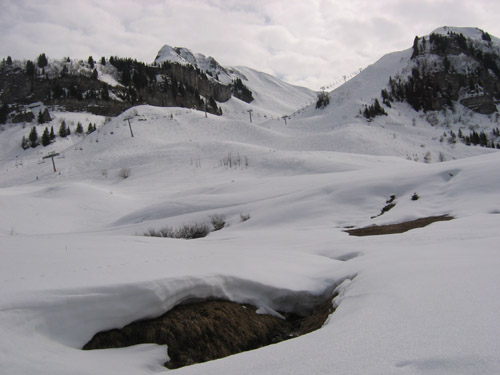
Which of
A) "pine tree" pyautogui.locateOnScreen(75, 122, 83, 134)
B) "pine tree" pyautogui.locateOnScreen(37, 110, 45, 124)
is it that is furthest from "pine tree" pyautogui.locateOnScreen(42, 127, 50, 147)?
"pine tree" pyautogui.locateOnScreen(37, 110, 45, 124)

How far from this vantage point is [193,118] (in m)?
51.8

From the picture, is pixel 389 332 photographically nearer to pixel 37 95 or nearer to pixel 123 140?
pixel 123 140

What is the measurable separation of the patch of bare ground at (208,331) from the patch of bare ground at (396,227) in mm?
4759

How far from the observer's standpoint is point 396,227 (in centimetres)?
860

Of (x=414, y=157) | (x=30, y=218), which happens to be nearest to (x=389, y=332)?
(x=30, y=218)

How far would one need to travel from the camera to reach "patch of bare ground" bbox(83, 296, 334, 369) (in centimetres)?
312

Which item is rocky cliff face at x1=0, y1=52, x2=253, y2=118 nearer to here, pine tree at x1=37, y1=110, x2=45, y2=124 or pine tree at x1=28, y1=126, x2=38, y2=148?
pine tree at x1=37, y1=110, x2=45, y2=124

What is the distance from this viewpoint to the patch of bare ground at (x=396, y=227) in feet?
27.0

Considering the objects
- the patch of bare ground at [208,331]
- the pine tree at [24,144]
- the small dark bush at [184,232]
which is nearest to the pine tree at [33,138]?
the pine tree at [24,144]

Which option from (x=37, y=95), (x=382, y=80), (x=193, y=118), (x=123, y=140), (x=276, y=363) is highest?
(x=37, y=95)

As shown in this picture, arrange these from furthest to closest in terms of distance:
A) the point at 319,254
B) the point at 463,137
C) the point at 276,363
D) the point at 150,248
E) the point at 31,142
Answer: the point at 31,142 → the point at 463,137 → the point at 319,254 → the point at 150,248 → the point at 276,363

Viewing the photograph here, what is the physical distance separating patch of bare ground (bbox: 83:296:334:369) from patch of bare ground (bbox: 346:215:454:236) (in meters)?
4.76

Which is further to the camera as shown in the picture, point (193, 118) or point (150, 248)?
point (193, 118)

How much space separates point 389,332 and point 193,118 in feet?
170
